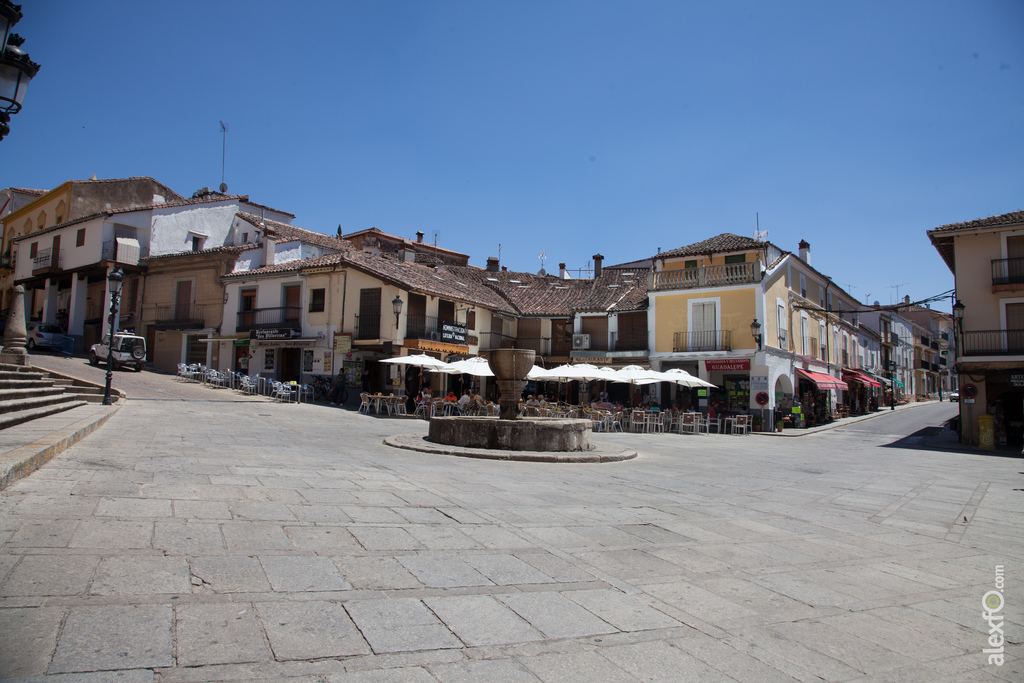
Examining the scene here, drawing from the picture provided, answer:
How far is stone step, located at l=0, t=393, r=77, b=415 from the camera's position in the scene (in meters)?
9.29

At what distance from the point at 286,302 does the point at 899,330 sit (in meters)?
51.6

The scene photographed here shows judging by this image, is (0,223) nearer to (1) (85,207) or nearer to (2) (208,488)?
(1) (85,207)

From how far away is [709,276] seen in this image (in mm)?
26562

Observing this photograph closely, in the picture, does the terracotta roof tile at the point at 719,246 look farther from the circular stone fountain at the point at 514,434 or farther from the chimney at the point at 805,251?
the circular stone fountain at the point at 514,434

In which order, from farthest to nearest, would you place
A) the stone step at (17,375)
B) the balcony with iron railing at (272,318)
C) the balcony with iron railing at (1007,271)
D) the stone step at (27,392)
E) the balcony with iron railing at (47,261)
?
the balcony with iron railing at (47,261) → the balcony with iron railing at (272,318) → the balcony with iron railing at (1007,271) → the stone step at (17,375) → the stone step at (27,392)

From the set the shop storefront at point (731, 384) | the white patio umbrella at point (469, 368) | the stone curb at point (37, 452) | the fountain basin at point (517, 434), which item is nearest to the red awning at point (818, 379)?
the shop storefront at point (731, 384)

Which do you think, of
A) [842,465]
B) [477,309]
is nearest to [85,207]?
[477,309]

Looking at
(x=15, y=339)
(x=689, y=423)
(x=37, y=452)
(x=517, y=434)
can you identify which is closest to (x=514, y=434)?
(x=517, y=434)

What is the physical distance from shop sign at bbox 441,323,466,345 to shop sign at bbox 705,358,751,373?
10861 mm

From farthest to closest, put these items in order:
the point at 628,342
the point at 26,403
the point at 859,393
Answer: the point at 859,393 → the point at 628,342 → the point at 26,403

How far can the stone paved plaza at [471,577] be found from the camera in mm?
2865

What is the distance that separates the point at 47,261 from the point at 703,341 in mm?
35110

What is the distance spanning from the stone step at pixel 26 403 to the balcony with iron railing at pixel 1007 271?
25499mm

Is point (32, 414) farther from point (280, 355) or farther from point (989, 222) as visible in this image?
point (989, 222)
